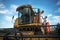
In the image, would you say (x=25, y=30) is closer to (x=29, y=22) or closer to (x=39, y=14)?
(x=29, y=22)

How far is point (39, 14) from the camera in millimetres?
4836

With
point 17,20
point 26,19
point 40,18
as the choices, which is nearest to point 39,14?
point 40,18

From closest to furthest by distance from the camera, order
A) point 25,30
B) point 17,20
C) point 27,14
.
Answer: point 25,30
point 27,14
point 17,20

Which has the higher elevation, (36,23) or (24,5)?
(24,5)

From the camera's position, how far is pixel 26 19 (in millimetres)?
4793

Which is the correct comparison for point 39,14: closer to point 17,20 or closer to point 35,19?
point 35,19

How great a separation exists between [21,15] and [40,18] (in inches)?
24.0

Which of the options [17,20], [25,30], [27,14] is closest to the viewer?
[25,30]

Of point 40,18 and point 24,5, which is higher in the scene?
point 24,5

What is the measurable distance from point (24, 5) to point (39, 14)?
0.55 m

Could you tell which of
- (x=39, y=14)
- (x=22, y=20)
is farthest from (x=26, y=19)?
(x=39, y=14)

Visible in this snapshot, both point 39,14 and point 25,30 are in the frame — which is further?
point 39,14

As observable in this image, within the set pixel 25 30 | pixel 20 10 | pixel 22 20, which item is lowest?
pixel 25 30

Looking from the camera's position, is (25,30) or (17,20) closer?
(25,30)
